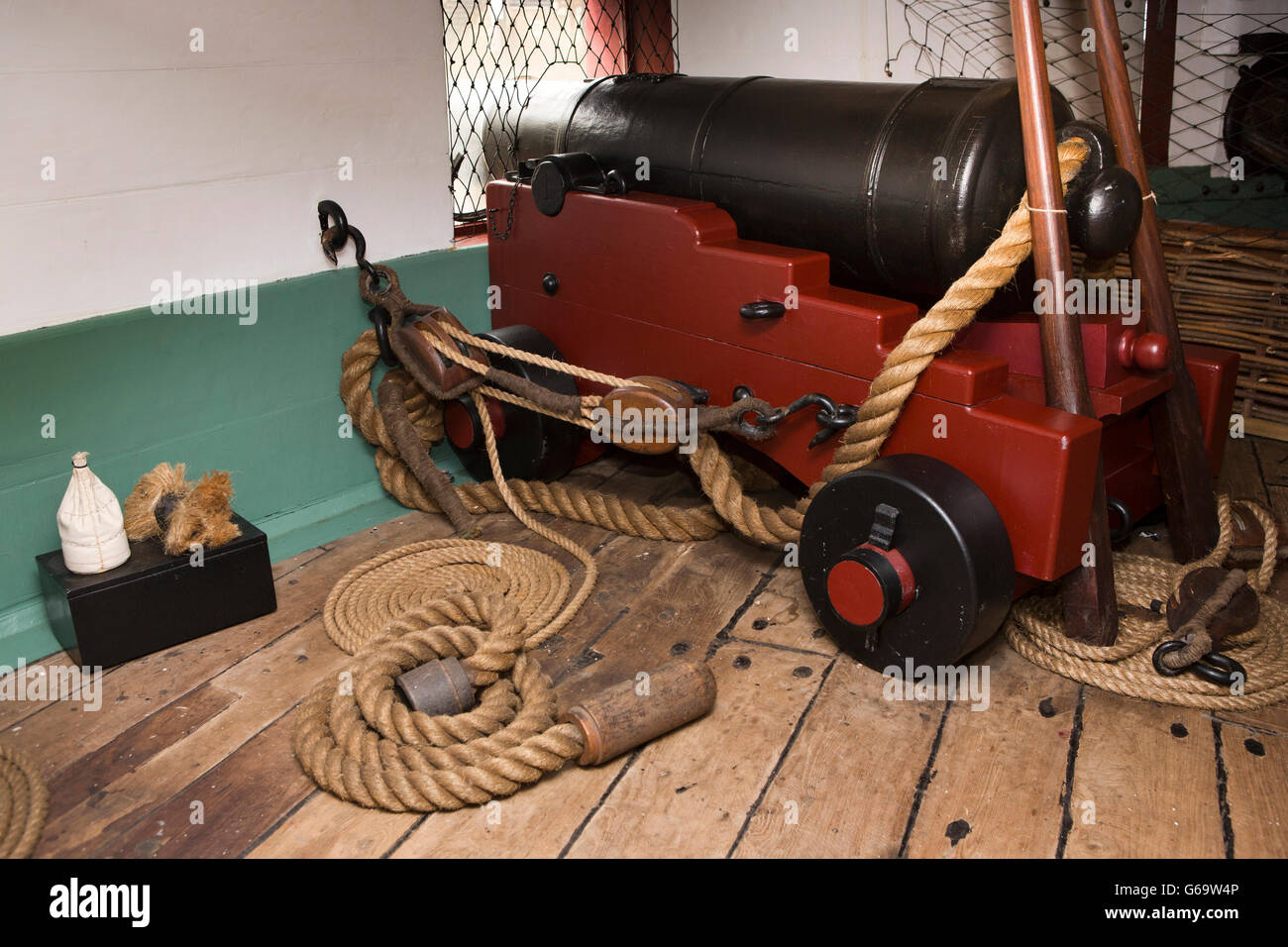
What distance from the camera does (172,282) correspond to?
2377mm

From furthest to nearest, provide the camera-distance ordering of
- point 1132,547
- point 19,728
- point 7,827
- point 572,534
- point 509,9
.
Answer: point 509,9 → point 572,534 → point 1132,547 → point 19,728 → point 7,827

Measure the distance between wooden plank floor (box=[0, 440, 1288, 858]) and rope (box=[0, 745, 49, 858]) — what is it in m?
0.03

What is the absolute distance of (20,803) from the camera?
1711mm

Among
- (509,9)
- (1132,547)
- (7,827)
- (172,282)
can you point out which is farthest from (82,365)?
(1132,547)

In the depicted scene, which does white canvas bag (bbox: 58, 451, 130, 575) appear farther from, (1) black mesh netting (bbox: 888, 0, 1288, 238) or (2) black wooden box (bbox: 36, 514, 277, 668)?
(1) black mesh netting (bbox: 888, 0, 1288, 238)

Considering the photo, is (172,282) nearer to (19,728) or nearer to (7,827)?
(19,728)

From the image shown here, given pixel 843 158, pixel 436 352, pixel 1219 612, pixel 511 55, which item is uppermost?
pixel 511 55

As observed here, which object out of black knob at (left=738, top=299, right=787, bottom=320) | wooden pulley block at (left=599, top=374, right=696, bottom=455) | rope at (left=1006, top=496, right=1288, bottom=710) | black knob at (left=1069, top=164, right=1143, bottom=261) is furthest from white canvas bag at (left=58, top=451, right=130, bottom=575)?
black knob at (left=1069, top=164, right=1143, bottom=261)

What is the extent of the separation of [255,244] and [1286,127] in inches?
113

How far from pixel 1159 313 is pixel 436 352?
1573 millimetres

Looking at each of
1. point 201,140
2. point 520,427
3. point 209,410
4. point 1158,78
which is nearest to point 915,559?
point 520,427

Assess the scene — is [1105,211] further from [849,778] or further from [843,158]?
[849,778]

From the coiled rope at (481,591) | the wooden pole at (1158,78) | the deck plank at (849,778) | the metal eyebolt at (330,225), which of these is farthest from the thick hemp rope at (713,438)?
the wooden pole at (1158,78)

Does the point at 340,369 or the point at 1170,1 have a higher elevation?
the point at 1170,1
